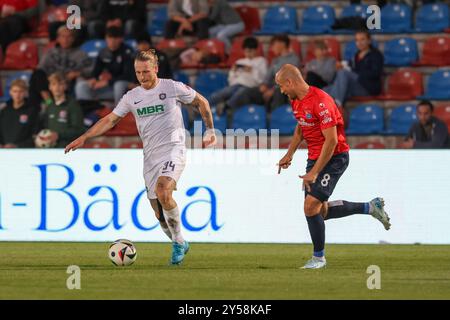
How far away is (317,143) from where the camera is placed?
472 inches

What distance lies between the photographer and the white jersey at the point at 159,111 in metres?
12.4

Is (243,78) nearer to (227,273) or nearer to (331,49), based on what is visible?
(331,49)

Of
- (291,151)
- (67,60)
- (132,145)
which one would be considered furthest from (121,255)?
(67,60)

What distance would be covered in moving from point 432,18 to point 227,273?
33.1 feet

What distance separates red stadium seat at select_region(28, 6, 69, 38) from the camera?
21.2 meters

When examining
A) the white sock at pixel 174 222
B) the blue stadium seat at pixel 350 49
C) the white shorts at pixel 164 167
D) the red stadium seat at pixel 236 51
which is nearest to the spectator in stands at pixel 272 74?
the red stadium seat at pixel 236 51

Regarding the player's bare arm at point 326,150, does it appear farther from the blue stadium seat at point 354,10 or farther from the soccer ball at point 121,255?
the blue stadium seat at point 354,10

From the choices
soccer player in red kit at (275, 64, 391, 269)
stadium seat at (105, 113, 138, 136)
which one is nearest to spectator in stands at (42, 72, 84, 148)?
stadium seat at (105, 113, 138, 136)

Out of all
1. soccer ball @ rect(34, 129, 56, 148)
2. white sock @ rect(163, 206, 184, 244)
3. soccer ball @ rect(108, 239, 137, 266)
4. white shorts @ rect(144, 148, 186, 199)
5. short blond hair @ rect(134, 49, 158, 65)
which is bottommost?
soccer ball @ rect(108, 239, 137, 266)

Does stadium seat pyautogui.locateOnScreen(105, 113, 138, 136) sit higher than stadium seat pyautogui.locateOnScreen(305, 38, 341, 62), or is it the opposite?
stadium seat pyautogui.locateOnScreen(305, 38, 341, 62)

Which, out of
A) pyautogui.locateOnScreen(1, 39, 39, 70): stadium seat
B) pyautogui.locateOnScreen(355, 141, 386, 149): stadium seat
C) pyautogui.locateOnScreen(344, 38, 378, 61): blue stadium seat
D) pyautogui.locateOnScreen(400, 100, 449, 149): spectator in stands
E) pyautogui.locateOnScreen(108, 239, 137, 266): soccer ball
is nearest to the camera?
pyautogui.locateOnScreen(108, 239, 137, 266): soccer ball

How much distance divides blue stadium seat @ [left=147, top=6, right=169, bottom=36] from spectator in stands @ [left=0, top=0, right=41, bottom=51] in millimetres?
2144

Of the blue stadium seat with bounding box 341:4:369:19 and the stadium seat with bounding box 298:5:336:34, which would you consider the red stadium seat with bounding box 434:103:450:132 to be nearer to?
the blue stadium seat with bounding box 341:4:369:19
